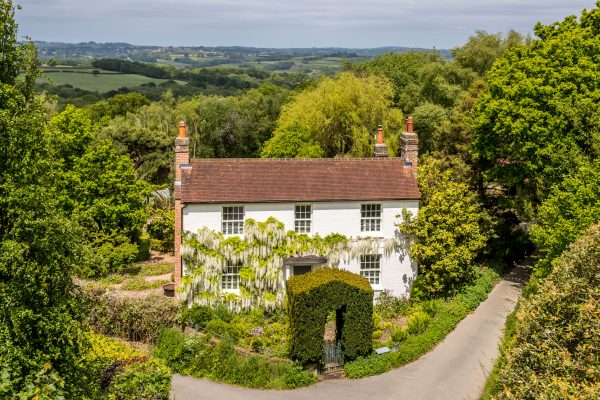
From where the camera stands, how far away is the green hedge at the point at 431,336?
24844mm

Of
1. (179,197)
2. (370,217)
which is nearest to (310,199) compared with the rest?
(370,217)

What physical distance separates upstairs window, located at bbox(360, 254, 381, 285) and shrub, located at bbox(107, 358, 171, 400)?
1338cm

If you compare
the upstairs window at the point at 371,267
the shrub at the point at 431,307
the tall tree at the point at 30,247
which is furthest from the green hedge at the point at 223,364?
the tall tree at the point at 30,247

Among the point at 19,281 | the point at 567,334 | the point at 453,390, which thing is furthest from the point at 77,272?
the point at 453,390

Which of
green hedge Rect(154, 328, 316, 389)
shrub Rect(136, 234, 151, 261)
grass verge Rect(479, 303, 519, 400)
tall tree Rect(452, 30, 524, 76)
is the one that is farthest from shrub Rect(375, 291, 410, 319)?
tall tree Rect(452, 30, 524, 76)

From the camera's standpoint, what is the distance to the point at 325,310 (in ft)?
80.4

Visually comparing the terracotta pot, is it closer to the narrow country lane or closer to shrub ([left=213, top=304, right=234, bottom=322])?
shrub ([left=213, top=304, right=234, bottom=322])

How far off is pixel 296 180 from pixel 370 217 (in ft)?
14.3

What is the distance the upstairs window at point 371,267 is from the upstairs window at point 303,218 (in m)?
3.44

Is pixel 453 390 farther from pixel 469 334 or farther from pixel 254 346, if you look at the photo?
pixel 254 346

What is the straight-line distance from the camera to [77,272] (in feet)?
53.7

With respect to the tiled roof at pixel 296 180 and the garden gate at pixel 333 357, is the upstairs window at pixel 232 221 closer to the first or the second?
the tiled roof at pixel 296 180

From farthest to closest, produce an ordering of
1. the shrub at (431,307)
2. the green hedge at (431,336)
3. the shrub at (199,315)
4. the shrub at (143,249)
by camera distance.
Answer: the shrub at (143,249)
the shrub at (431,307)
the shrub at (199,315)
the green hedge at (431,336)

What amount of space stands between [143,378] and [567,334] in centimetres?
1348
